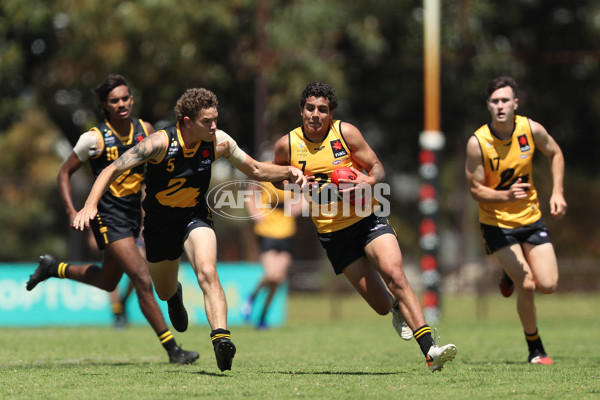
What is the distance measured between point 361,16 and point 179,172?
2135cm

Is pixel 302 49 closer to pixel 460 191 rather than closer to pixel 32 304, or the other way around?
pixel 460 191

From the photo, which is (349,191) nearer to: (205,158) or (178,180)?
(205,158)

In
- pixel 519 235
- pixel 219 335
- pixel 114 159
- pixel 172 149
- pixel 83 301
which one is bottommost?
pixel 83 301

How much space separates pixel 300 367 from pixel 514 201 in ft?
8.29

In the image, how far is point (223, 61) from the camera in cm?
2830

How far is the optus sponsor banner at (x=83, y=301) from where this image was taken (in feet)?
56.4

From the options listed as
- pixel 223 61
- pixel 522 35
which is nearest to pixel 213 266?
pixel 223 61

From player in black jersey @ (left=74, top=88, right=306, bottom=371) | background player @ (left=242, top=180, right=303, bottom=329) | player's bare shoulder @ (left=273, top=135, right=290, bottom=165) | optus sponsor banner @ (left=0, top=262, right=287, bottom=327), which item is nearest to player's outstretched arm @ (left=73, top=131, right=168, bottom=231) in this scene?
player in black jersey @ (left=74, top=88, right=306, bottom=371)

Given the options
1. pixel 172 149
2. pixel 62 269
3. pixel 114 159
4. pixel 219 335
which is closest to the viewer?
pixel 219 335

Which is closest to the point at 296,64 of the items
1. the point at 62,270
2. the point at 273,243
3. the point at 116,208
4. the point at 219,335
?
the point at 273,243

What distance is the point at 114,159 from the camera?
29.8ft

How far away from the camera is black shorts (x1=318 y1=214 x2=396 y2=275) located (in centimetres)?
801

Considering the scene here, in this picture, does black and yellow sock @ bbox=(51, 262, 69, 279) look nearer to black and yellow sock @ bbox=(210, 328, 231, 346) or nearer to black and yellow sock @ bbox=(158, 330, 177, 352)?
black and yellow sock @ bbox=(158, 330, 177, 352)

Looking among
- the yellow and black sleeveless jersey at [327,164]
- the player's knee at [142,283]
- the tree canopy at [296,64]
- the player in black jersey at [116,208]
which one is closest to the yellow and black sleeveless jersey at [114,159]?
the player in black jersey at [116,208]
